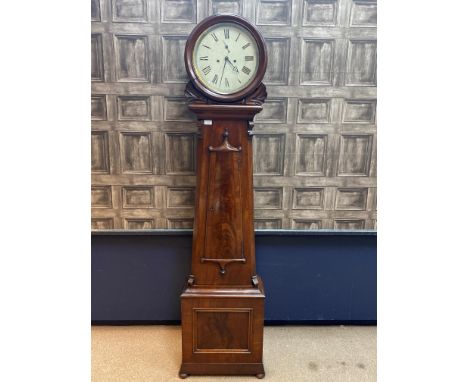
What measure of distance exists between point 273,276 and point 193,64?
3.60 feet

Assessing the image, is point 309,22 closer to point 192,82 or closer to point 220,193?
point 192,82

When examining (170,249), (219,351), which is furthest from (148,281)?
(219,351)

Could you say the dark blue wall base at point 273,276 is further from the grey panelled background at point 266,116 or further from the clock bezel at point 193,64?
the clock bezel at point 193,64

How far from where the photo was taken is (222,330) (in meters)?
1.36

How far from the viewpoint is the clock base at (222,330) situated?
1.34 meters

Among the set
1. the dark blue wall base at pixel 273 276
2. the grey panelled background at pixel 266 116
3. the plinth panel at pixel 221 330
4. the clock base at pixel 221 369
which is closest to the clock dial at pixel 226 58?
the grey panelled background at pixel 266 116

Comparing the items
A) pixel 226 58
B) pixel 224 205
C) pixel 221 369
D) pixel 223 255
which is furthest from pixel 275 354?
pixel 226 58

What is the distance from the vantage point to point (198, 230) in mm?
1337

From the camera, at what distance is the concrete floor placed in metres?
1.40

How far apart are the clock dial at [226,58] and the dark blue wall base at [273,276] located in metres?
0.76

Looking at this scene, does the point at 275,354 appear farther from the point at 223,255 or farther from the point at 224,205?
the point at 224,205

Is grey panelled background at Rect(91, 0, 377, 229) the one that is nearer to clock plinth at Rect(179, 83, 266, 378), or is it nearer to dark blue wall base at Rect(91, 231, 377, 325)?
dark blue wall base at Rect(91, 231, 377, 325)

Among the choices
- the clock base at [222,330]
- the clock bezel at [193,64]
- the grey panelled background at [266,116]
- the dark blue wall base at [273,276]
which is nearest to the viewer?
the clock bezel at [193,64]

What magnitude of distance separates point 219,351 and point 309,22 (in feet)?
4.99
